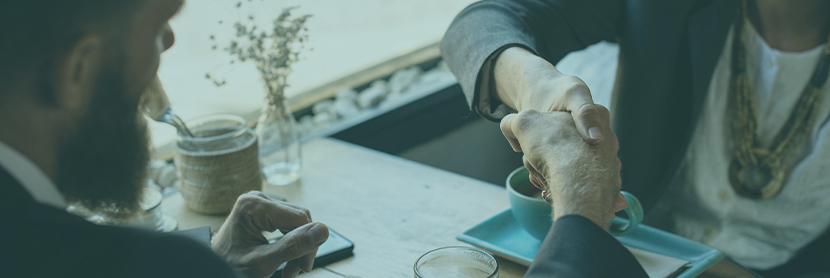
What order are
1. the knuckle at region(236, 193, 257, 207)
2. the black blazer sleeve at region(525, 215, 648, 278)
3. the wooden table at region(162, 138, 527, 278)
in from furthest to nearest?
the wooden table at region(162, 138, 527, 278)
the knuckle at region(236, 193, 257, 207)
the black blazer sleeve at region(525, 215, 648, 278)

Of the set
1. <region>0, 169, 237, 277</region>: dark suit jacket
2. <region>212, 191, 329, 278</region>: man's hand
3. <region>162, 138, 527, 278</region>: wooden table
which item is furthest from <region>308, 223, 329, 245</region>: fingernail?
<region>0, 169, 237, 277</region>: dark suit jacket

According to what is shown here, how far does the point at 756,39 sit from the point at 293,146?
37.7 inches

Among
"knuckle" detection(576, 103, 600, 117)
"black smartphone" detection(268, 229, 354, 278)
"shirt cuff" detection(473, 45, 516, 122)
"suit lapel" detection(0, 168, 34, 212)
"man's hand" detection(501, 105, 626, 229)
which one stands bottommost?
"black smartphone" detection(268, 229, 354, 278)

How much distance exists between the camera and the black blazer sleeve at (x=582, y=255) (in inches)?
22.5

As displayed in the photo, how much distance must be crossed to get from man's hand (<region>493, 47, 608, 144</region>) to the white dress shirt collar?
0.55m

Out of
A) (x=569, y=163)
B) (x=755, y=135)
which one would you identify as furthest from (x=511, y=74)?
(x=755, y=135)

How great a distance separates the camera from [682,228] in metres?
1.33

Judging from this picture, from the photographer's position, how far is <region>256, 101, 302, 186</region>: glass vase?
119cm

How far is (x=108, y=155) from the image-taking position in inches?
22.5

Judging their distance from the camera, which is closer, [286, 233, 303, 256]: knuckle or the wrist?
[286, 233, 303, 256]: knuckle

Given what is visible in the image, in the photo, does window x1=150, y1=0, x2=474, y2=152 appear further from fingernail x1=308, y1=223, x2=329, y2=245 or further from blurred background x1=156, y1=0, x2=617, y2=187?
fingernail x1=308, y1=223, x2=329, y2=245

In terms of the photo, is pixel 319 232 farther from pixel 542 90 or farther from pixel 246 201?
pixel 542 90

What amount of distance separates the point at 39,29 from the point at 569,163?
1.73 feet

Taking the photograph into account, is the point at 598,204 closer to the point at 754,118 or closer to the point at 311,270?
the point at 311,270
